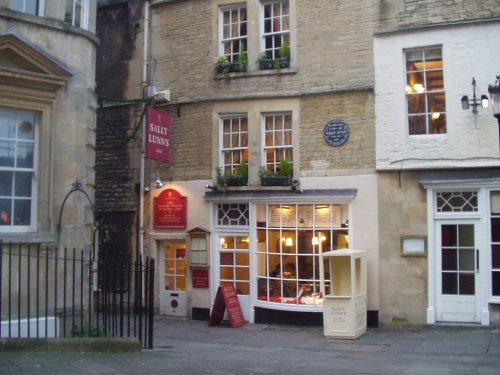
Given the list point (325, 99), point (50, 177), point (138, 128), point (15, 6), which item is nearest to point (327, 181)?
point (325, 99)

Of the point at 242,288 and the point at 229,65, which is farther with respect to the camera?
the point at 229,65

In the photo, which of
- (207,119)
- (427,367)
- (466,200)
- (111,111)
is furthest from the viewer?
(111,111)

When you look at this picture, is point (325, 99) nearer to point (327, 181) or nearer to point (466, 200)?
point (327, 181)

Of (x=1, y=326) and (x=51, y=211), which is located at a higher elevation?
(x=51, y=211)

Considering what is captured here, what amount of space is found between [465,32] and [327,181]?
458cm

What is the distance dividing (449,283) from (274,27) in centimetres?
767

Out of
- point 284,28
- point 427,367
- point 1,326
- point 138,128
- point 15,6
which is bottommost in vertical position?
point 427,367

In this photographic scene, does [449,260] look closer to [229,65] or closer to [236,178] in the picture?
[236,178]

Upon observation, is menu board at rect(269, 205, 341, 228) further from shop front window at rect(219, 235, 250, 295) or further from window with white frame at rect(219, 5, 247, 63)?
window with white frame at rect(219, 5, 247, 63)

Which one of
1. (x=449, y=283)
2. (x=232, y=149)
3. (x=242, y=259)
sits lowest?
(x=449, y=283)

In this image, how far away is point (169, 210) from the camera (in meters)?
16.7

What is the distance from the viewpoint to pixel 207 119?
16.2 meters

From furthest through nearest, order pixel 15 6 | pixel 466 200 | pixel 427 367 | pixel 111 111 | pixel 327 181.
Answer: pixel 111 111, pixel 327 181, pixel 466 200, pixel 15 6, pixel 427 367

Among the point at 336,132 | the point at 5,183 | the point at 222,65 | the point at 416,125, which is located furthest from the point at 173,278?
the point at 416,125
